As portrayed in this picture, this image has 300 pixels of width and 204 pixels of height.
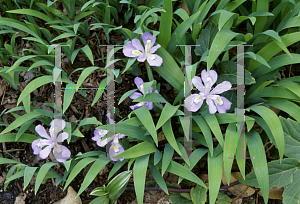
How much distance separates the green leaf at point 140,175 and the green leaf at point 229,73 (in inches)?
24.5

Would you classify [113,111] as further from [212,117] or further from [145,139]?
[212,117]

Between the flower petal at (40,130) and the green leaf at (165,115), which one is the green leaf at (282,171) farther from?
the flower petal at (40,130)

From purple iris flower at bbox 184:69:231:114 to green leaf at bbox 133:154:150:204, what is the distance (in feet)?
1.24

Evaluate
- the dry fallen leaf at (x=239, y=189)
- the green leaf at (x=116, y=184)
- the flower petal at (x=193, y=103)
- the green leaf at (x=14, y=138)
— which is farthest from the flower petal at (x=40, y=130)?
the dry fallen leaf at (x=239, y=189)

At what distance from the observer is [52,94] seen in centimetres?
164

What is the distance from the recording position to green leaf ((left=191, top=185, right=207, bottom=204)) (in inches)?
51.7

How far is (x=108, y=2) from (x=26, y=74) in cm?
80

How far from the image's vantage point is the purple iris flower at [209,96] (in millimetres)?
1216

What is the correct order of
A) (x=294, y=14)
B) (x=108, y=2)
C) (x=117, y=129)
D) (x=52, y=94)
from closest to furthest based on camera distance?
(x=117, y=129), (x=294, y=14), (x=108, y=2), (x=52, y=94)

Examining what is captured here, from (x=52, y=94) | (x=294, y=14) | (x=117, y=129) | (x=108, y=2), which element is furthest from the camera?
(x=52, y=94)

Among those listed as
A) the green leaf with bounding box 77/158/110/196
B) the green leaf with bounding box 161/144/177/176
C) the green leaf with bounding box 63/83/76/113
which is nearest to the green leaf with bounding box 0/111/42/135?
the green leaf with bounding box 63/83/76/113

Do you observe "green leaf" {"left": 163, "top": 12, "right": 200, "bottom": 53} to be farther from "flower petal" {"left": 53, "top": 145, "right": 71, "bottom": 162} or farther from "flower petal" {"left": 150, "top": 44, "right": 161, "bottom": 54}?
"flower petal" {"left": 53, "top": 145, "right": 71, "bottom": 162}

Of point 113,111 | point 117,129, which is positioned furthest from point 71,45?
point 117,129

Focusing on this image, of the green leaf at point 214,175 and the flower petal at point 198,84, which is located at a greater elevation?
the flower petal at point 198,84
